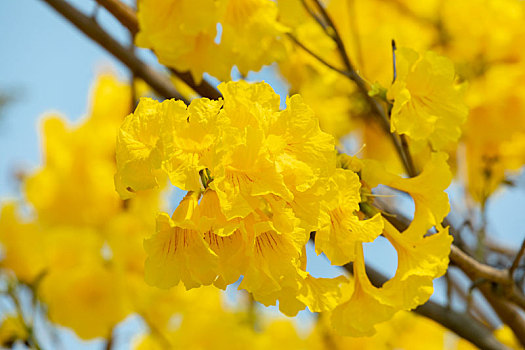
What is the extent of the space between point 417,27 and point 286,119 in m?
1.71

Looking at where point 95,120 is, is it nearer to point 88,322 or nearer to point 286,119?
point 88,322

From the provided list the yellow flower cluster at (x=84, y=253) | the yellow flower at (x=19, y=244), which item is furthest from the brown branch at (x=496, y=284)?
the yellow flower at (x=19, y=244)

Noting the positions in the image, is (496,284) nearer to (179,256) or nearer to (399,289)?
(399,289)

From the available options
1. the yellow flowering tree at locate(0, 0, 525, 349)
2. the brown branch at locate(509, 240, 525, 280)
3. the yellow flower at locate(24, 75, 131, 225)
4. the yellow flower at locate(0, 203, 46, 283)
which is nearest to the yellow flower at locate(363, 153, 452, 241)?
the yellow flowering tree at locate(0, 0, 525, 349)

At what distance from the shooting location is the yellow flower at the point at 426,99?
88 cm

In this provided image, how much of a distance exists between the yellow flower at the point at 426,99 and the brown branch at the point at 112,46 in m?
0.59

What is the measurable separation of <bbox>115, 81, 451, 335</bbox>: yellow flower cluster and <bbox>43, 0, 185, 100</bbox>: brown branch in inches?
24.9

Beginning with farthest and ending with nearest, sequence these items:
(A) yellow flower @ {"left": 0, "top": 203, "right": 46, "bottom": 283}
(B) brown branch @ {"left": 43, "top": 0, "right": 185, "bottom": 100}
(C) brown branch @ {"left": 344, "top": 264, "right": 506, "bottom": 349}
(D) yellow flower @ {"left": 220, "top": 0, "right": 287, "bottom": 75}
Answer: (A) yellow flower @ {"left": 0, "top": 203, "right": 46, "bottom": 283} < (B) brown branch @ {"left": 43, "top": 0, "right": 185, "bottom": 100} < (C) brown branch @ {"left": 344, "top": 264, "right": 506, "bottom": 349} < (D) yellow flower @ {"left": 220, "top": 0, "right": 287, "bottom": 75}

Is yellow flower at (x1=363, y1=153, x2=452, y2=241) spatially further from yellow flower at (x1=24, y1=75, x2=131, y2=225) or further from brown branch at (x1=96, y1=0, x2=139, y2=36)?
yellow flower at (x1=24, y1=75, x2=131, y2=225)

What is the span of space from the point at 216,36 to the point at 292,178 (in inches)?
18.8

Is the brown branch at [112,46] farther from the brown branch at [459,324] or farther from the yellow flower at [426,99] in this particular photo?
the brown branch at [459,324]

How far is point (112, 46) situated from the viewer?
137 cm

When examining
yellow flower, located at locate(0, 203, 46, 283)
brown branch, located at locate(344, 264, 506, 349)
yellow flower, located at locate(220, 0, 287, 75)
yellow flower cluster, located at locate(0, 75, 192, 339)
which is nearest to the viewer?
yellow flower, located at locate(220, 0, 287, 75)

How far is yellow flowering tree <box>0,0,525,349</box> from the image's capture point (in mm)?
705
